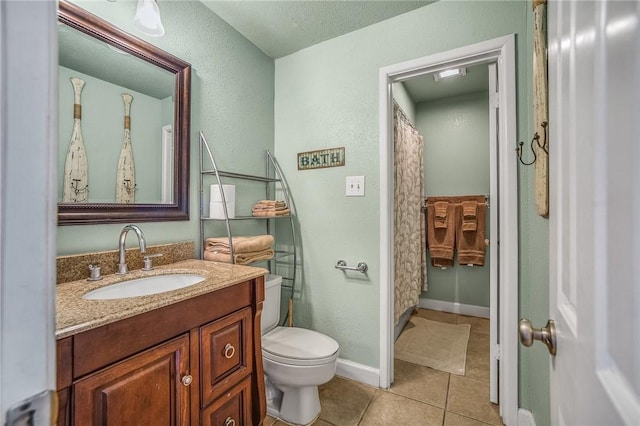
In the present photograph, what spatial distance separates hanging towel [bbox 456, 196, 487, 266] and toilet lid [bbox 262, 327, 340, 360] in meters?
1.99

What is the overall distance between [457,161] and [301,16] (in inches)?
86.9

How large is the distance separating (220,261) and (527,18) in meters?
2.03

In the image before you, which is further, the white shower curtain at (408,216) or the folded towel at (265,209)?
the white shower curtain at (408,216)

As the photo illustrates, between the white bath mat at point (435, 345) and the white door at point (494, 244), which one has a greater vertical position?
the white door at point (494, 244)

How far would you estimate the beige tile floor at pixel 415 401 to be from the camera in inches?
59.3

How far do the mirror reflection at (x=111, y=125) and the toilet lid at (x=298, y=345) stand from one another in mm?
971

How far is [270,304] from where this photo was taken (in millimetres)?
1709

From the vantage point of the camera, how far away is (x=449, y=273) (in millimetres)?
3105

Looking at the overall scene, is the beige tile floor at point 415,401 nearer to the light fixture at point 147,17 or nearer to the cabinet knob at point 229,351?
the cabinet knob at point 229,351

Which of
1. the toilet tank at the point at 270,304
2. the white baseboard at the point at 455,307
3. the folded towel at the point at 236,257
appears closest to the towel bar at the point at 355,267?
the toilet tank at the point at 270,304

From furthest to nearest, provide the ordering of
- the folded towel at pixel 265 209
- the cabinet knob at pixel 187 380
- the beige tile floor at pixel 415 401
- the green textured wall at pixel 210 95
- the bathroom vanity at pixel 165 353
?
the folded towel at pixel 265 209
the beige tile floor at pixel 415 401
the green textured wall at pixel 210 95
the cabinet knob at pixel 187 380
the bathroom vanity at pixel 165 353

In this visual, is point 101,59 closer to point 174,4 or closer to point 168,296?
point 174,4

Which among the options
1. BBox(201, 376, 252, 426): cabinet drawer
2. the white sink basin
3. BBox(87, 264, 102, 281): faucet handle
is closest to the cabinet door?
BBox(201, 376, 252, 426): cabinet drawer

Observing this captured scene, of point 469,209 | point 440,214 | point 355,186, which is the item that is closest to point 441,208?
point 440,214
